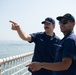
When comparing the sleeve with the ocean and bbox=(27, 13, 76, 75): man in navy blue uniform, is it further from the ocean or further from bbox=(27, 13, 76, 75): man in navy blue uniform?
the ocean

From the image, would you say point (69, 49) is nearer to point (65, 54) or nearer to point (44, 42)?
point (65, 54)

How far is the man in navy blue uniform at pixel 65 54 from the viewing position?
3.00m

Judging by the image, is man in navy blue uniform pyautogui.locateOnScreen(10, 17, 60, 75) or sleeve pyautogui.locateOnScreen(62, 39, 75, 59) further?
man in navy blue uniform pyautogui.locateOnScreen(10, 17, 60, 75)

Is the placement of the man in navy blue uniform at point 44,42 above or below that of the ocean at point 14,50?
above

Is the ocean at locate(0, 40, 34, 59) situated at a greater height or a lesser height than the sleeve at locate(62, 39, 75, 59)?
lesser

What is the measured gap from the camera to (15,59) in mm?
4988

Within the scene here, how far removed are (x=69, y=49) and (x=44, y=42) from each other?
1.72 metres

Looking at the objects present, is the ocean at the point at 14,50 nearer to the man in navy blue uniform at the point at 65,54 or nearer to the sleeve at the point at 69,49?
the man in navy blue uniform at the point at 65,54

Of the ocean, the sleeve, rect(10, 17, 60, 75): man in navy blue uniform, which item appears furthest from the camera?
the ocean

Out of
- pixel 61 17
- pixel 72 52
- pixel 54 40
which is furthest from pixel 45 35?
pixel 72 52

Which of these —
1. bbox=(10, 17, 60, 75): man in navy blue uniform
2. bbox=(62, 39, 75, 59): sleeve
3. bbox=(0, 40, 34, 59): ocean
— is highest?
bbox=(62, 39, 75, 59): sleeve

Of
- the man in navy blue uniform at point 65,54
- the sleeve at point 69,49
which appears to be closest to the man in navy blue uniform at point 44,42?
the man in navy blue uniform at point 65,54

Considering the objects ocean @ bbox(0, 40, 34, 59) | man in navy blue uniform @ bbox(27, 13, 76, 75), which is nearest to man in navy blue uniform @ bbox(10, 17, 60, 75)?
man in navy blue uniform @ bbox(27, 13, 76, 75)

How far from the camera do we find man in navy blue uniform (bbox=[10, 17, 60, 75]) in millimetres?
Answer: 4664
